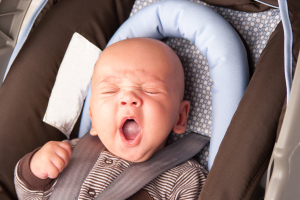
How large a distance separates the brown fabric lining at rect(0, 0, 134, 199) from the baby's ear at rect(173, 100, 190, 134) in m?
0.43

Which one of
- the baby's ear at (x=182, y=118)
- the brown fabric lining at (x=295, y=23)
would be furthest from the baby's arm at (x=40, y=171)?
the brown fabric lining at (x=295, y=23)

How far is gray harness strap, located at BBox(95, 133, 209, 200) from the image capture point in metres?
1.00

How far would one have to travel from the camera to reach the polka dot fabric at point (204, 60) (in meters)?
1.07

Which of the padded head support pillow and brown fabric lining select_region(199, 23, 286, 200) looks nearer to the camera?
brown fabric lining select_region(199, 23, 286, 200)

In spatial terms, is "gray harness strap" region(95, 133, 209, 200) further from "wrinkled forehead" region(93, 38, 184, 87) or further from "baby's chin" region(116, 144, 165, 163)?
"wrinkled forehead" region(93, 38, 184, 87)

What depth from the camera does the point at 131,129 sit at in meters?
0.98

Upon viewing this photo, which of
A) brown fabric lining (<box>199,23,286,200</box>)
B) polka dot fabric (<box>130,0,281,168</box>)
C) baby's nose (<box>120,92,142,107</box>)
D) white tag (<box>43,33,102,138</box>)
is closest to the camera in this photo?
brown fabric lining (<box>199,23,286,200</box>)

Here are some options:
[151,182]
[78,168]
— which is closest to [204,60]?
[151,182]

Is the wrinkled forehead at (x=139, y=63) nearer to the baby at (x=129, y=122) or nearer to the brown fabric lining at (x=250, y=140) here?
the baby at (x=129, y=122)

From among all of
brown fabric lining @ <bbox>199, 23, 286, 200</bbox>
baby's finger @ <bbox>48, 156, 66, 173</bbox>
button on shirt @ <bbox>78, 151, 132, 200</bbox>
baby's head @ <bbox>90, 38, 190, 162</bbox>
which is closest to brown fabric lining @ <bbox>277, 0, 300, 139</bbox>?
brown fabric lining @ <bbox>199, 23, 286, 200</bbox>

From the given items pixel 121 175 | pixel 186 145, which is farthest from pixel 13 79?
pixel 186 145

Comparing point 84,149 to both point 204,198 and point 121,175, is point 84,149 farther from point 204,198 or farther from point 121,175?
point 204,198

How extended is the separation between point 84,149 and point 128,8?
0.64 meters

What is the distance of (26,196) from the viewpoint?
1009 mm
